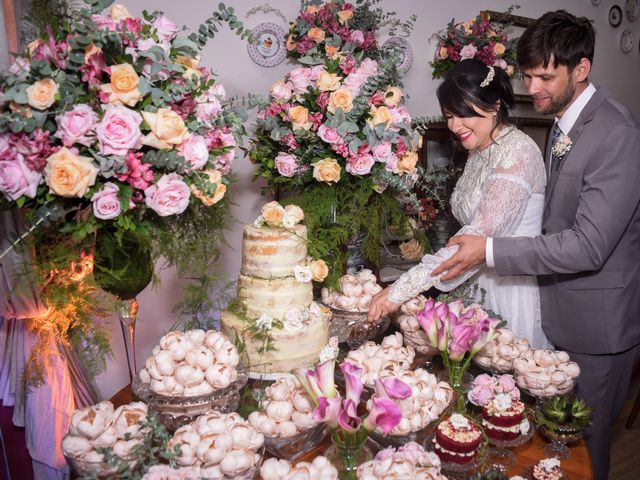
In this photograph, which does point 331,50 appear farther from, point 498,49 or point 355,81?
point 498,49

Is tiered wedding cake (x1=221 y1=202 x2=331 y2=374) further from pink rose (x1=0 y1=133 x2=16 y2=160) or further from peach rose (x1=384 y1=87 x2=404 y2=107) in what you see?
pink rose (x1=0 y1=133 x2=16 y2=160)

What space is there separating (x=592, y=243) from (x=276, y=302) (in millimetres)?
1124

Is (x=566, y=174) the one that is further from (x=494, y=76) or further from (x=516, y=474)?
(x=516, y=474)

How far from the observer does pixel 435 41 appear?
3.45 metres

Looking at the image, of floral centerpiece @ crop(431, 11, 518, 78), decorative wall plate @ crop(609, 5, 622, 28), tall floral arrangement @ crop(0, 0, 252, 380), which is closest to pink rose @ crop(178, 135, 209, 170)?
tall floral arrangement @ crop(0, 0, 252, 380)

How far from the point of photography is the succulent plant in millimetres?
1447

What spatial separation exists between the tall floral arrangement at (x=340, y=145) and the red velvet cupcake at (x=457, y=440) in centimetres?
87

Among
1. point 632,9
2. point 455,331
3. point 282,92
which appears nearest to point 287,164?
point 282,92

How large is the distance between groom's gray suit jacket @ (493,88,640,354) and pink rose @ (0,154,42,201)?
1503mm

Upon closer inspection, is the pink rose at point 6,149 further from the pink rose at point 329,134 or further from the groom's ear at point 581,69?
the groom's ear at point 581,69

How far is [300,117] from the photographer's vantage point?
197cm

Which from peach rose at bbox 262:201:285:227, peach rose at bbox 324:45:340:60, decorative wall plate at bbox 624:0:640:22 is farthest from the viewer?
decorative wall plate at bbox 624:0:640:22

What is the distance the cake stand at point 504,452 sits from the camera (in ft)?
4.51

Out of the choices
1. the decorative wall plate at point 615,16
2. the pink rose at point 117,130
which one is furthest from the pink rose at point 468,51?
the pink rose at point 117,130
